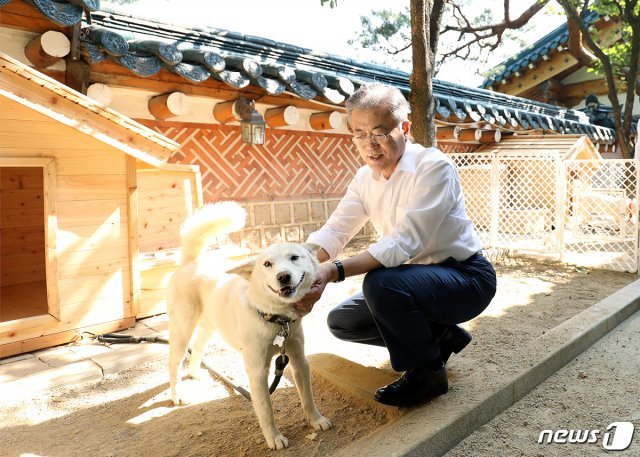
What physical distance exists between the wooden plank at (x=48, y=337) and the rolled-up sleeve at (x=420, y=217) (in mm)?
2881

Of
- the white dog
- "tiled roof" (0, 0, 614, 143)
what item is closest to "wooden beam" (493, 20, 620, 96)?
"tiled roof" (0, 0, 614, 143)

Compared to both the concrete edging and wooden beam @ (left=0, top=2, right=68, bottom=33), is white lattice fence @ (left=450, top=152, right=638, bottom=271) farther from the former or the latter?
wooden beam @ (left=0, top=2, right=68, bottom=33)

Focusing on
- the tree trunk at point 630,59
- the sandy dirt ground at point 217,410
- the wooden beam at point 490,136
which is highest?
the tree trunk at point 630,59

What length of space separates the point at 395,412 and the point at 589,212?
7261 millimetres

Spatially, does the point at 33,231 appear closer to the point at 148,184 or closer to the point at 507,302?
the point at 148,184

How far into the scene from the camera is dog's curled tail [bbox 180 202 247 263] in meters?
2.80

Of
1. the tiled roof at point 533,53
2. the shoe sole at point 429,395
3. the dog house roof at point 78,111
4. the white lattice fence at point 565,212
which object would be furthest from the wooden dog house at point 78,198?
the tiled roof at point 533,53

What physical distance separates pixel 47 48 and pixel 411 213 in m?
3.86

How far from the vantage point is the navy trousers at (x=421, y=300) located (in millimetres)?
2330

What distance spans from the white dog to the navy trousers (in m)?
0.38

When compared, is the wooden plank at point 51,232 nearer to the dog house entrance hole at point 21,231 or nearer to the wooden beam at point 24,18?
the wooden beam at point 24,18

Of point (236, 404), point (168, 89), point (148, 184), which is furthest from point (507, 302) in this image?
point (168, 89)

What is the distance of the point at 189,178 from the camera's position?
205 inches

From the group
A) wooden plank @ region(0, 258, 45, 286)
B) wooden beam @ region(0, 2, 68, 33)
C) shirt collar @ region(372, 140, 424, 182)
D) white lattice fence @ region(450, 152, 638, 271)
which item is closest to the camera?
shirt collar @ region(372, 140, 424, 182)
